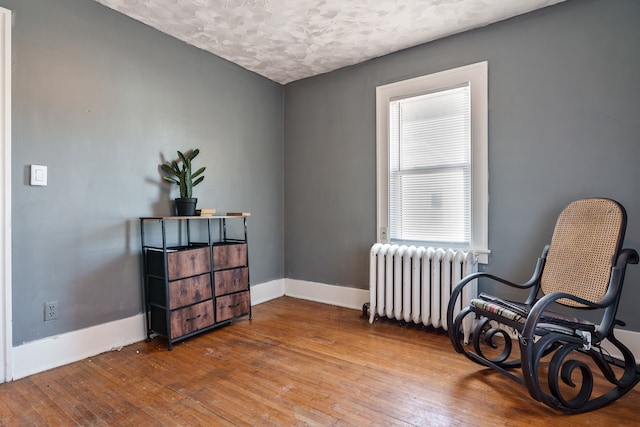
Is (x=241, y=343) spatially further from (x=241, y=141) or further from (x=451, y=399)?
(x=241, y=141)

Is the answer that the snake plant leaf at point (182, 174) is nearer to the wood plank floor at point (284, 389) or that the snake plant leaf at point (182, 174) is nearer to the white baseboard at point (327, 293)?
the wood plank floor at point (284, 389)

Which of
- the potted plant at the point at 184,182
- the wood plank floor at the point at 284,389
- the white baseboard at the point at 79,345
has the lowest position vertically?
the wood plank floor at the point at 284,389

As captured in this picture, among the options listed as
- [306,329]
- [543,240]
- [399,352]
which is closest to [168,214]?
[306,329]

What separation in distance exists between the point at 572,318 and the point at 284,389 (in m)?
1.63

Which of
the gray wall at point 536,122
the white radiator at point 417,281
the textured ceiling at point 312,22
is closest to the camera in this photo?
the gray wall at point 536,122

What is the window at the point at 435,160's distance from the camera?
2.77 m

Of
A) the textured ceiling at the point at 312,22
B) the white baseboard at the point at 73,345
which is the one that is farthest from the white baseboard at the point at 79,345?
the textured ceiling at the point at 312,22

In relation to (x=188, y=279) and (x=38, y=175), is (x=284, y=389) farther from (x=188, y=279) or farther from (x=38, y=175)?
(x=38, y=175)

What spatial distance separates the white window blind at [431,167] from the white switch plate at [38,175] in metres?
2.62

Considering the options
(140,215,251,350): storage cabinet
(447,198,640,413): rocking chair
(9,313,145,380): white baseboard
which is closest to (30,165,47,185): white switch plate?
(140,215,251,350): storage cabinet

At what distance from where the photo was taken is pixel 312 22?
8.77ft

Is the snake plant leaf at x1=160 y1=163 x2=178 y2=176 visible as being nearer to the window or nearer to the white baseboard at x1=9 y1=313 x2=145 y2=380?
the white baseboard at x1=9 y1=313 x2=145 y2=380

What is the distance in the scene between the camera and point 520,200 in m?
2.61

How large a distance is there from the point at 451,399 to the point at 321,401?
2.25 ft
